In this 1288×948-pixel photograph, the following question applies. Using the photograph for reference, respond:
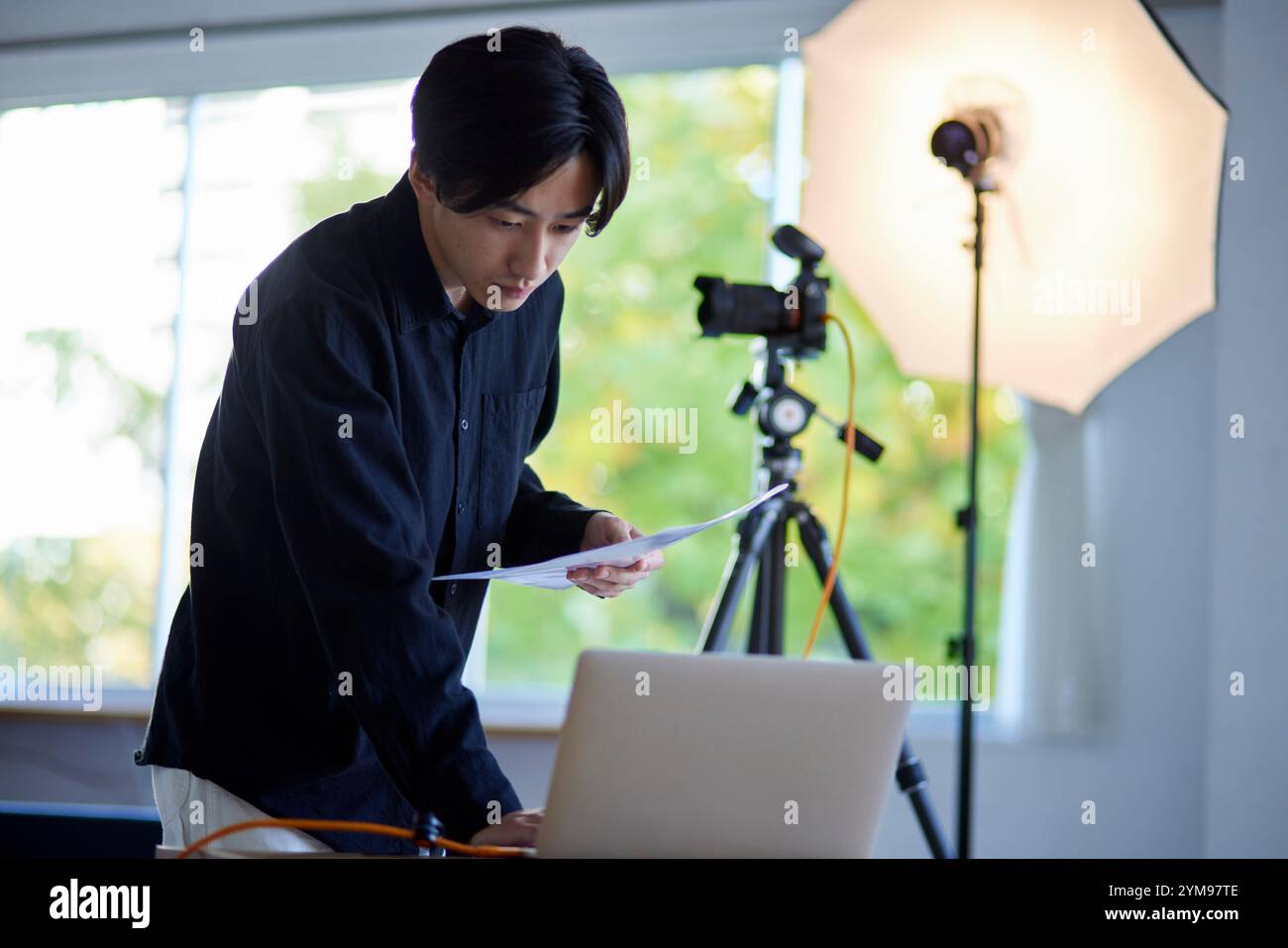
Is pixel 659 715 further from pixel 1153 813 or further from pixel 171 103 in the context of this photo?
pixel 171 103

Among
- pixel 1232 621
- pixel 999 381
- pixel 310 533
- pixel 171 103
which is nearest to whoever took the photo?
pixel 310 533

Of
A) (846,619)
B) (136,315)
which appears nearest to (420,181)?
(846,619)

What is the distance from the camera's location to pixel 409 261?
120cm

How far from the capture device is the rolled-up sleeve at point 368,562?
896mm

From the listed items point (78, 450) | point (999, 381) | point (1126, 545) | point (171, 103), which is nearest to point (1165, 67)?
point (999, 381)

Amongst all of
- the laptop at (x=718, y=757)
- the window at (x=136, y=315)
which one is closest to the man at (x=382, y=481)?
the laptop at (x=718, y=757)

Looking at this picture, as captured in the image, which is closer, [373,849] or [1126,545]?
[373,849]

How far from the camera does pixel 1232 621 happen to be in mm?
→ 2562

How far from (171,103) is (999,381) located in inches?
99.6

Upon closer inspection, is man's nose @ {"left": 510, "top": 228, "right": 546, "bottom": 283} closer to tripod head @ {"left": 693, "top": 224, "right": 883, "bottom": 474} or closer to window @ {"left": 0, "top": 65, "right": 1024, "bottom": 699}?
tripod head @ {"left": 693, "top": 224, "right": 883, "bottom": 474}

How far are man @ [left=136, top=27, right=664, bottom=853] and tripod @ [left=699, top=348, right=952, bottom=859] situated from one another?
2.13ft

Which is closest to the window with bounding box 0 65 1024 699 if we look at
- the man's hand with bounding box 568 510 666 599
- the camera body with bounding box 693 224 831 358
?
the camera body with bounding box 693 224 831 358

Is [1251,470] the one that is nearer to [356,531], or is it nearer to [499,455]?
[499,455]

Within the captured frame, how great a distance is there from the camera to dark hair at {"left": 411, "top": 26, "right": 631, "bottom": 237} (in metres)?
1.06
